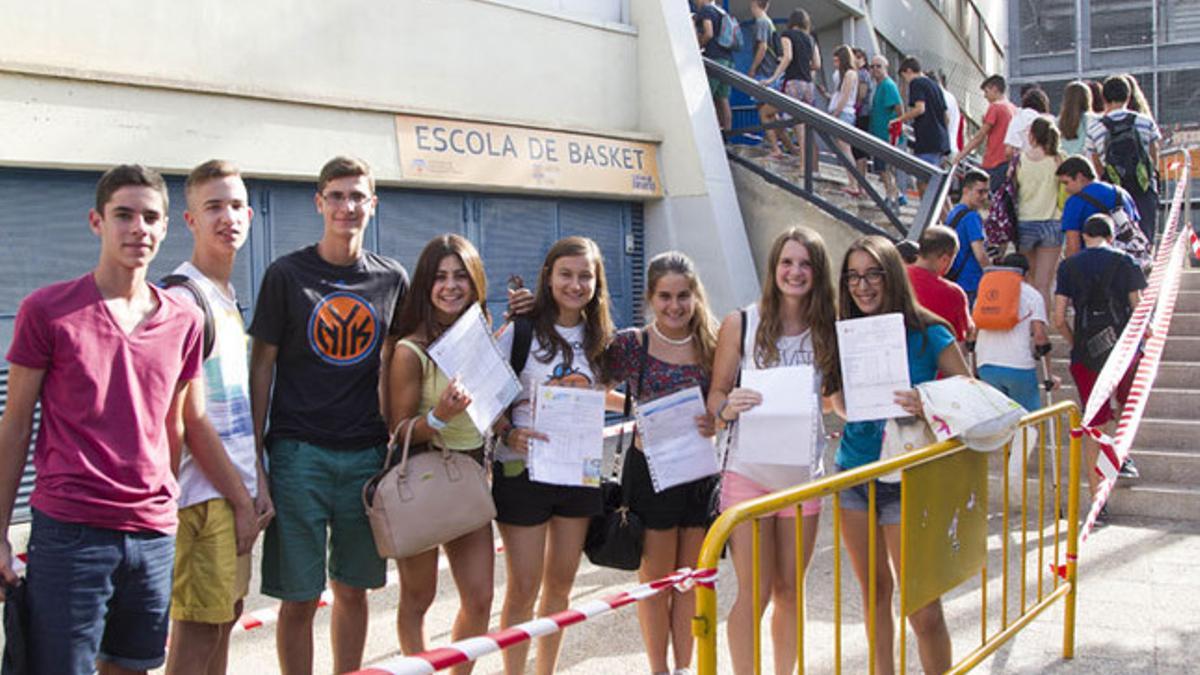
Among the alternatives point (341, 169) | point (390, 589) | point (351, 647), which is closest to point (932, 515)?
point (351, 647)

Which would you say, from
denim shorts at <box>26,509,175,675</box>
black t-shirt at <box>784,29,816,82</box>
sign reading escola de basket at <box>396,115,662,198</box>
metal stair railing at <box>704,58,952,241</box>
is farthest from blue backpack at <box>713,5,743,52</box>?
denim shorts at <box>26,509,175,675</box>

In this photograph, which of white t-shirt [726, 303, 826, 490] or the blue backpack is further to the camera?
the blue backpack

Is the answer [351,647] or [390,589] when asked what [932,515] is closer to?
[351,647]

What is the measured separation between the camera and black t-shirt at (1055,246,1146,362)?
23.6 ft

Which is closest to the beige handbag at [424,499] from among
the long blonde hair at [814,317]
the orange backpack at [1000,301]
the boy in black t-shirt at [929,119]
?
the long blonde hair at [814,317]

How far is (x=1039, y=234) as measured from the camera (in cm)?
938

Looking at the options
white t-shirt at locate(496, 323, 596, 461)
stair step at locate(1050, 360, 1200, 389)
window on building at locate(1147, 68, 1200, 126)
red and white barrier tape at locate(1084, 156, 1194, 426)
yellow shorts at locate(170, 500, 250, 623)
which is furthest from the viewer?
window on building at locate(1147, 68, 1200, 126)

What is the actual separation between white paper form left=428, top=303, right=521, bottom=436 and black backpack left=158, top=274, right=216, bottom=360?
70 cm

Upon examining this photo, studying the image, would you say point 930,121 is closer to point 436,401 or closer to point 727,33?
point 727,33

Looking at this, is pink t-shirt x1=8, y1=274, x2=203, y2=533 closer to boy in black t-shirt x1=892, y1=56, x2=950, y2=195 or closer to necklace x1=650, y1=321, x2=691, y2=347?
necklace x1=650, y1=321, x2=691, y2=347

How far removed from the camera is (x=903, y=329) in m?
3.70

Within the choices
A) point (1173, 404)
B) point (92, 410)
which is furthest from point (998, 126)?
point (92, 410)

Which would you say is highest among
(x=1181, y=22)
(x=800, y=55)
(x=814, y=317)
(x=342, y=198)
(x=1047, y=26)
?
(x=1047, y=26)

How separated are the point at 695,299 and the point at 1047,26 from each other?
3413 centimetres
